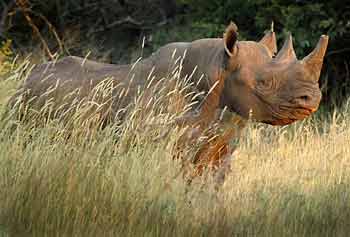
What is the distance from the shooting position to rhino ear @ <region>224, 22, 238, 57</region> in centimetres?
806

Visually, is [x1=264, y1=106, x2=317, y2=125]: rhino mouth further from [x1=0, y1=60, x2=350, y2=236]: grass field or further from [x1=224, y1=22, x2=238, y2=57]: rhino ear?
[x1=224, y1=22, x2=238, y2=57]: rhino ear

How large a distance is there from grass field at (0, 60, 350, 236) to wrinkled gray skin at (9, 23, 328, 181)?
616mm

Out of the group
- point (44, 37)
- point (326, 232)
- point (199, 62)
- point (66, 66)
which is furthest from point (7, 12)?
point (326, 232)

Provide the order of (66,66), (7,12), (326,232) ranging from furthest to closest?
1. (7,12)
2. (66,66)
3. (326,232)

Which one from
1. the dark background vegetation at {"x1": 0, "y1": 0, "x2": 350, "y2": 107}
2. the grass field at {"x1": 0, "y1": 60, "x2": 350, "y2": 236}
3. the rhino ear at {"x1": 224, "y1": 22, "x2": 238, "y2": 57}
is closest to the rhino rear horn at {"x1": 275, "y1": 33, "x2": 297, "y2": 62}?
the rhino ear at {"x1": 224, "y1": 22, "x2": 238, "y2": 57}

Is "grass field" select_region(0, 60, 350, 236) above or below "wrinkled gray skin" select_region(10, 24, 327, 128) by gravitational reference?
below

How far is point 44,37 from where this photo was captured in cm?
1884

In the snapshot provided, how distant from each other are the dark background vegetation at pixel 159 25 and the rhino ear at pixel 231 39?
19.2 ft

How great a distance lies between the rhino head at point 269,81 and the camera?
772 cm

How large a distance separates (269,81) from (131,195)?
A: 1748mm

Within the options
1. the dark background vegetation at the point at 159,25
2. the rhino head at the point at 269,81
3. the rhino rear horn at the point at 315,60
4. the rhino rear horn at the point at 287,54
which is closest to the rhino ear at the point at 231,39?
the rhino head at the point at 269,81

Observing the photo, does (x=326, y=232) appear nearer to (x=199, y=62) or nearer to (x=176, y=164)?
(x=176, y=164)

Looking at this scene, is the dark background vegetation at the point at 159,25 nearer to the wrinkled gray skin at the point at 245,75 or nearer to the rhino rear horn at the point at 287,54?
the wrinkled gray skin at the point at 245,75

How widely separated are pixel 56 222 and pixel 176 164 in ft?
4.07
